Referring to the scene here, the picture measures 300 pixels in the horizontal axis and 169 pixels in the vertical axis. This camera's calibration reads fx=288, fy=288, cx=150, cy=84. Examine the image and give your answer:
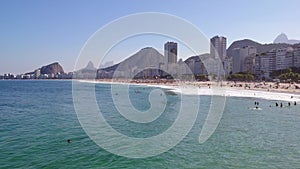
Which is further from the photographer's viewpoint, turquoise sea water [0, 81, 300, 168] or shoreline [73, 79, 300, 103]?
shoreline [73, 79, 300, 103]

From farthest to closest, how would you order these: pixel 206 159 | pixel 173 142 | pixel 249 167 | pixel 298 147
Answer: pixel 173 142
pixel 298 147
pixel 206 159
pixel 249 167

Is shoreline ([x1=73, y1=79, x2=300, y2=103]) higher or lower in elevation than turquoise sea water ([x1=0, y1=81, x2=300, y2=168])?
higher

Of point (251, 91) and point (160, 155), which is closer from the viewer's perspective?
point (160, 155)

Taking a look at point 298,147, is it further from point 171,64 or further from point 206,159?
point 171,64

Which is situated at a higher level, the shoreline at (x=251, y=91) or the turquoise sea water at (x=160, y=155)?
the shoreline at (x=251, y=91)

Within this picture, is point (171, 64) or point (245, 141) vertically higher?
point (171, 64)

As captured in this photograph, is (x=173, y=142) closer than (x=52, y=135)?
Yes

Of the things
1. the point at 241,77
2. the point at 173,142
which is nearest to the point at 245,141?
the point at 173,142

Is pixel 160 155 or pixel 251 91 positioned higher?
pixel 251 91

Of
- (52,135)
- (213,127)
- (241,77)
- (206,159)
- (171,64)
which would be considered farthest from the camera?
(241,77)

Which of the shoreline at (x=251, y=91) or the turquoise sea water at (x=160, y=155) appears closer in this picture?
the turquoise sea water at (x=160, y=155)

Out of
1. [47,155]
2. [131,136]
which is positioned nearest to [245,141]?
[131,136]
